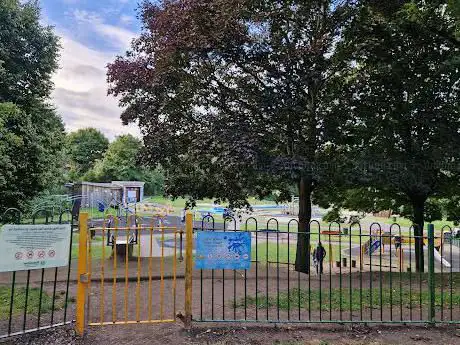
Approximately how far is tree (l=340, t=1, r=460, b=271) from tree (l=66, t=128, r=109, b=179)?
204 ft

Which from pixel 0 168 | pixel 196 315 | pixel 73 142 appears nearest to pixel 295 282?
pixel 196 315

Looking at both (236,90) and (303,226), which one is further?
(303,226)

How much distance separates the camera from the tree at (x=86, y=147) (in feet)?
223

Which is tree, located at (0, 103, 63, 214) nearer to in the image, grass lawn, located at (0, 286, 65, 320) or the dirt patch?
grass lawn, located at (0, 286, 65, 320)

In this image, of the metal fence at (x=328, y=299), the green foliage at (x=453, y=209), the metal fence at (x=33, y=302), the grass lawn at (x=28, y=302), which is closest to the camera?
the metal fence at (x=33, y=302)

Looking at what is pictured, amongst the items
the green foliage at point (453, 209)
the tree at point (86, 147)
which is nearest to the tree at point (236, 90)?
the green foliage at point (453, 209)

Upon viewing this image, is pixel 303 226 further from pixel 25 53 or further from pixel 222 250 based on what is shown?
pixel 25 53

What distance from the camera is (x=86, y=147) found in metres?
69.7

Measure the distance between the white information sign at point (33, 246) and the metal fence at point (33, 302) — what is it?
0.48 feet

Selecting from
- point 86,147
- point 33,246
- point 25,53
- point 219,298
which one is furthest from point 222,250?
point 86,147

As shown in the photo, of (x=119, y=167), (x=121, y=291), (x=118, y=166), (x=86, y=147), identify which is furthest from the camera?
(x=86, y=147)

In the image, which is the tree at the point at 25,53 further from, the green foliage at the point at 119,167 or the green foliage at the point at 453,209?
the green foliage at the point at 119,167

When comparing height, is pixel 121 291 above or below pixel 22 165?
below

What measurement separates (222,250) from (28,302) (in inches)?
151
